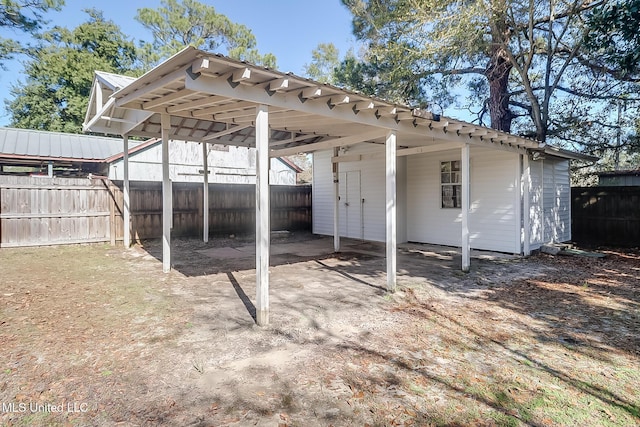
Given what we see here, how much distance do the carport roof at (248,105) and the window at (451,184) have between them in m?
1.22

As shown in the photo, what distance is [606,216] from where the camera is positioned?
368 inches

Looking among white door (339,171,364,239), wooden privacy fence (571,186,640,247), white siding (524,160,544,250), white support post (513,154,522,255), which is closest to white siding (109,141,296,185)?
white door (339,171,364,239)

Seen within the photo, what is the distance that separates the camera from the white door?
9672 millimetres

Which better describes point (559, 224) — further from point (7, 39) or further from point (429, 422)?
point (7, 39)

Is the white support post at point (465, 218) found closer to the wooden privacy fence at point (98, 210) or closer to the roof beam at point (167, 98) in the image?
the roof beam at point (167, 98)

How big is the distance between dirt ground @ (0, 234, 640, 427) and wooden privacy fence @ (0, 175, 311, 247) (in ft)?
7.77

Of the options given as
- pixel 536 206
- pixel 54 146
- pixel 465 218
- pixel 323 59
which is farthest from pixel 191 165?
pixel 323 59

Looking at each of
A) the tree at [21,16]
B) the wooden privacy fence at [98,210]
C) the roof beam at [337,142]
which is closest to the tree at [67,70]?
the tree at [21,16]

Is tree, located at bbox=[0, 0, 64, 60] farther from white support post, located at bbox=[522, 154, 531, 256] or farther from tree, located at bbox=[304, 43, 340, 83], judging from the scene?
white support post, located at bbox=[522, 154, 531, 256]

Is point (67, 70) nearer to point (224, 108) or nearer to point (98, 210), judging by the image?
point (98, 210)

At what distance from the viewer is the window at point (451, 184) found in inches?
318

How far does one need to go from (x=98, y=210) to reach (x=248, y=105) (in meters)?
6.29

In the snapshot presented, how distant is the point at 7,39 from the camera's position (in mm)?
16422

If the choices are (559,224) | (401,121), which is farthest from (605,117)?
→ (401,121)
